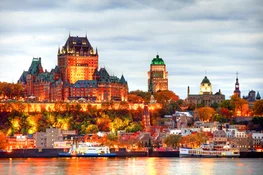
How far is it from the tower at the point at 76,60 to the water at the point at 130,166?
51.6m

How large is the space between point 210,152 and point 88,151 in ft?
51.9

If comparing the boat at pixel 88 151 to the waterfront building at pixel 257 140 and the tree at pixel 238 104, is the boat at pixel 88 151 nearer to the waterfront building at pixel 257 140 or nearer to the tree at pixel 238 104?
the waterfront building at pixel 257 140

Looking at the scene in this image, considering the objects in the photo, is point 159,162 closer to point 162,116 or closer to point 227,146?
point 227,146

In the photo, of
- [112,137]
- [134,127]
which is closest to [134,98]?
[134,127]

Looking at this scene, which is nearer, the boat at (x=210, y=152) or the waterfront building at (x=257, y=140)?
the boat at (x=210, y=152)

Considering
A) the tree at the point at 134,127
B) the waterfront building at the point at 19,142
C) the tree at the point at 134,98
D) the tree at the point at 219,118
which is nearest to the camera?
the waterfront building at the point at 19,142

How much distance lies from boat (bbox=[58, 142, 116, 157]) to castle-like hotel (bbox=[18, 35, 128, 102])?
1397 inches

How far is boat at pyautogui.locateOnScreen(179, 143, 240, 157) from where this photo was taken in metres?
140

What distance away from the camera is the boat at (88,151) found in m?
142

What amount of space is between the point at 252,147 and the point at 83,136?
24701 millimetres

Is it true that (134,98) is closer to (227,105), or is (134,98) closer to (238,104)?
(227,105)

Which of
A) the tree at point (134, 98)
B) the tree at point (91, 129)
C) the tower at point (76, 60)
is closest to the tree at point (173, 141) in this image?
the tree at point (91, 129)

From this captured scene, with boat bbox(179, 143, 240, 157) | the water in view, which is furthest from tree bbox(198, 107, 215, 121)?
the water

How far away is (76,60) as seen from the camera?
188m
